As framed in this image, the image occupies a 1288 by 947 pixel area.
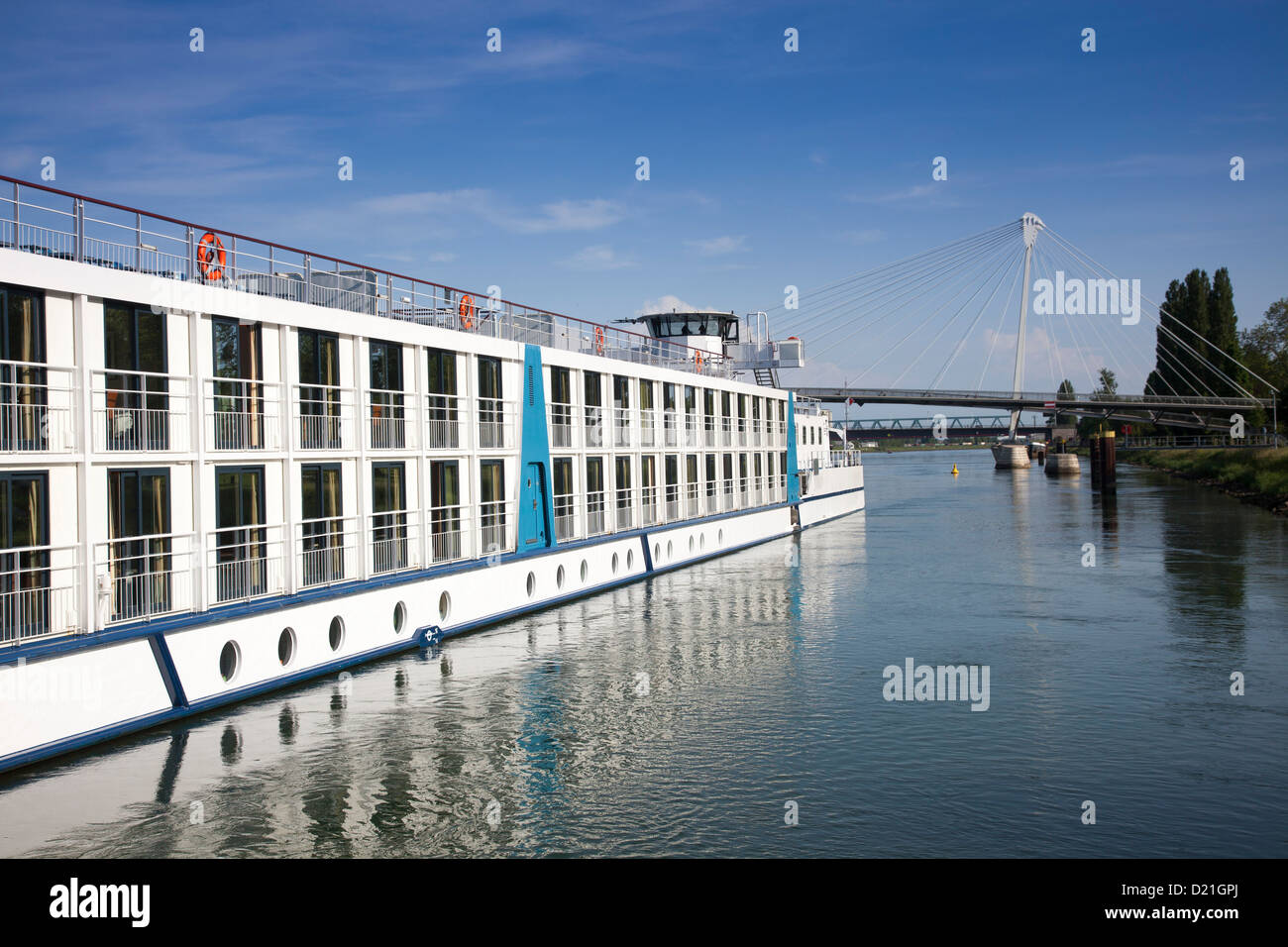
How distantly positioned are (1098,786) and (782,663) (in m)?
8.93

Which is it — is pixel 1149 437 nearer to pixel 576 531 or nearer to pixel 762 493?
pixel 762 493

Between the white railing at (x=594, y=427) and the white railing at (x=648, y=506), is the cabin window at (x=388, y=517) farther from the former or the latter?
the white railing at (x=648, y=506)

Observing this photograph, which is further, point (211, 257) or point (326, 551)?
point (326, 551)

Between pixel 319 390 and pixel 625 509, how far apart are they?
15920 mm

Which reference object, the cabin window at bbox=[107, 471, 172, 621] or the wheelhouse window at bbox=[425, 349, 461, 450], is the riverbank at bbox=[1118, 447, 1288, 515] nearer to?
the wheelhouse window at bbox=[425, 349, 461, 450]

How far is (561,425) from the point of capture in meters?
31.9

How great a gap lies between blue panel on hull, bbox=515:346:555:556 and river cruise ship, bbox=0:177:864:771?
0.24ft

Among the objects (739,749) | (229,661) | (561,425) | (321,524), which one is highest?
(561,425)

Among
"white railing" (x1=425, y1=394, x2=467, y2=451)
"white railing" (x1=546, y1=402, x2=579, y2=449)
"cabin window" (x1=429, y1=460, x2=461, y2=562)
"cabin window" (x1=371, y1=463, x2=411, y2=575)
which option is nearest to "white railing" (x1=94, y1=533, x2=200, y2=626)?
"cabin window" (x1=371, y1=463, x2=411, y2=575)

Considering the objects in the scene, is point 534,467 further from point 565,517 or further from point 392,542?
point 392,542

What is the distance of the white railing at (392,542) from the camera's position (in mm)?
22981

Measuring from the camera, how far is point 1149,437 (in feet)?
437

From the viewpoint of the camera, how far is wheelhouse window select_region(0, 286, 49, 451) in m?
15.2

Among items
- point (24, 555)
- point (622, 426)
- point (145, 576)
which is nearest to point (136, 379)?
point (145, 576)
